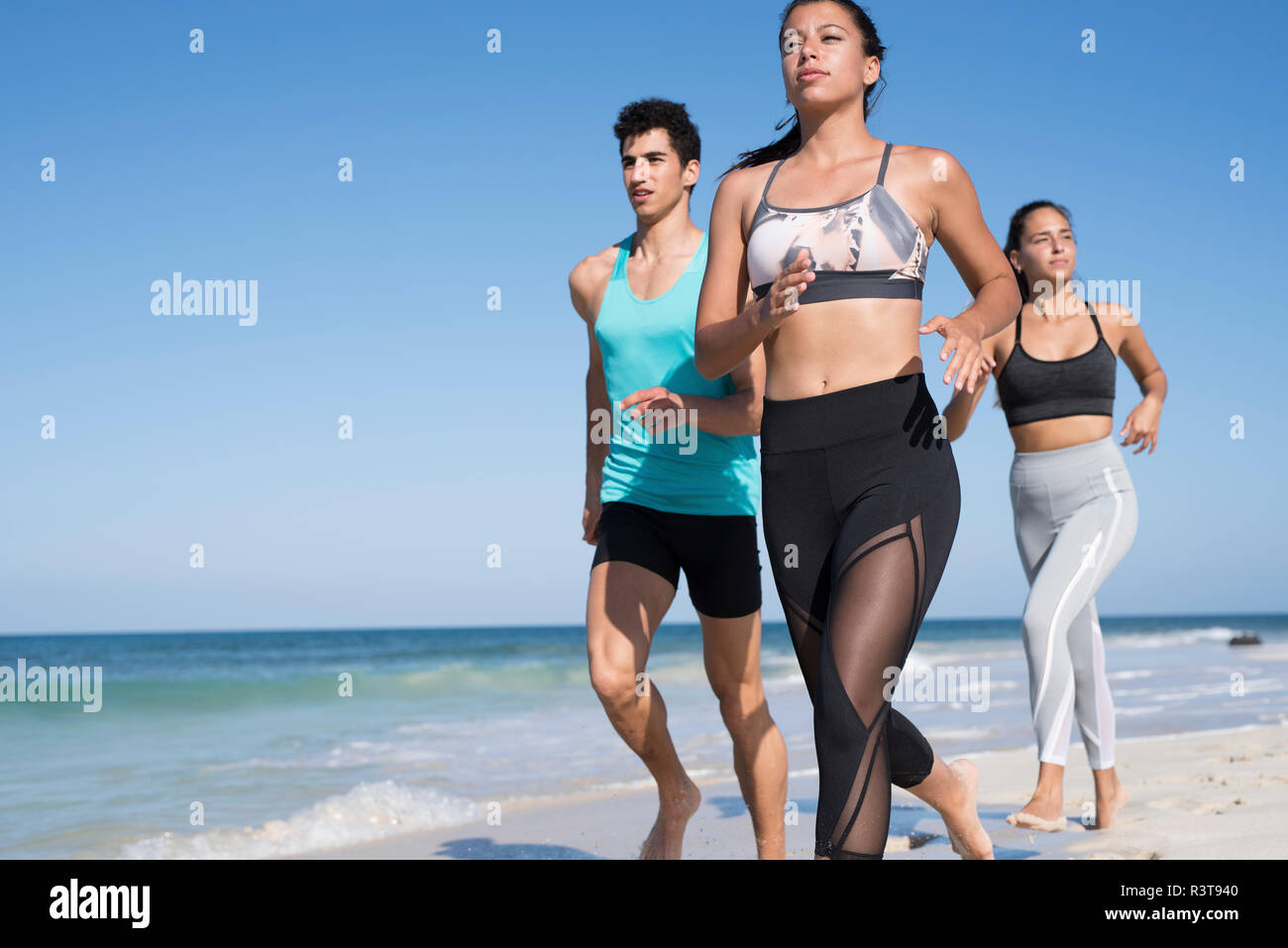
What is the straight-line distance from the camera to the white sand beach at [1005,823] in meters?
4.57

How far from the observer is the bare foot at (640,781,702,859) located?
4238 mm

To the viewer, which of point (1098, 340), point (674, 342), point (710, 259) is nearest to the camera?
point (710, 259)

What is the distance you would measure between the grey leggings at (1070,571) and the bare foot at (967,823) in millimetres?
1225

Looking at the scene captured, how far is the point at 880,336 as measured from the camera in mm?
2809

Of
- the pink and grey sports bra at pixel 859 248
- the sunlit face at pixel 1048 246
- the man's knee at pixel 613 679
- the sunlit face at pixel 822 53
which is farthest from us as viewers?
the sunlit face at pixel 1048 246

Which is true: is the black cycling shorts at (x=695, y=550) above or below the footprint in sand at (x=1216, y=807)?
above

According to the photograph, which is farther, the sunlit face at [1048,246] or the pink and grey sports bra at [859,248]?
the sunlit face at [1048,246]

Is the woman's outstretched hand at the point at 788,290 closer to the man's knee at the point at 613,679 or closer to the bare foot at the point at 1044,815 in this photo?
the man's knee at the point at 613,679

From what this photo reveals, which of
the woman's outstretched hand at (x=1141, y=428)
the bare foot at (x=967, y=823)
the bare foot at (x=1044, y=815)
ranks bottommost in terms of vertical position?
the bare foot at (x=1044, y=815)

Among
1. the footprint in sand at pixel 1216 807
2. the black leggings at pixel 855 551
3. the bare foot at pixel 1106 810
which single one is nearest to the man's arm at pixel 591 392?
the black leggings at pixel 855 551

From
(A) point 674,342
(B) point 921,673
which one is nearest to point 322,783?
(A) point 674,342

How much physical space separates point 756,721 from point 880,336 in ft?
5.98
